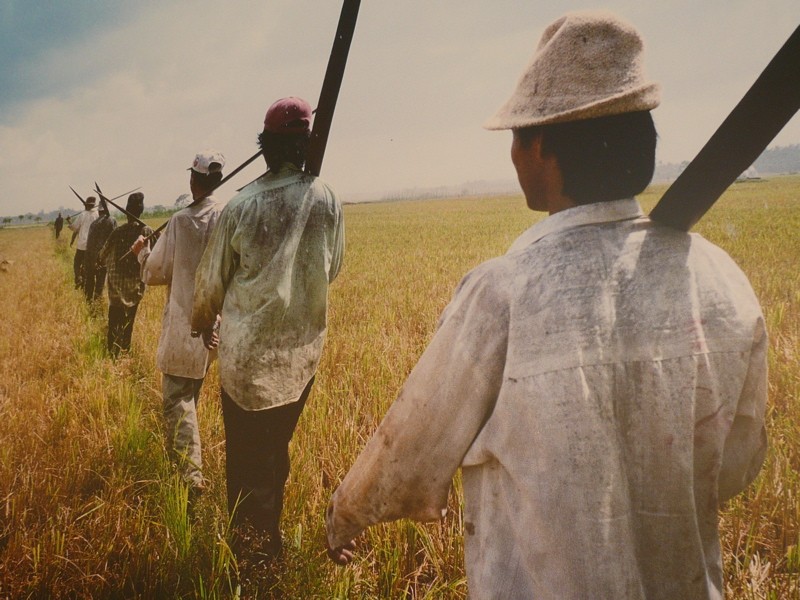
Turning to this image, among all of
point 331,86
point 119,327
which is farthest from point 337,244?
point 119,327

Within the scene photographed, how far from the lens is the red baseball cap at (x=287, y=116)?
2.09m

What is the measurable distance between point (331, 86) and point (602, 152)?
137 centimetres

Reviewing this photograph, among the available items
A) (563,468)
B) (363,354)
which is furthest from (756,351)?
(363,354)

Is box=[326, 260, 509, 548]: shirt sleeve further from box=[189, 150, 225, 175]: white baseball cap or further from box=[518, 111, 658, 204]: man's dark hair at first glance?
box=[189, 150, 225, 175]: white baseball cap

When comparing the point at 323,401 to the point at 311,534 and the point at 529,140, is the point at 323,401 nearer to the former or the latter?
the point at 311,534

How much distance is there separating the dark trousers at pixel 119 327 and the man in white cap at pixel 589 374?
5.67m

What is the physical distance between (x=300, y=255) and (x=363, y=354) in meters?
2.80

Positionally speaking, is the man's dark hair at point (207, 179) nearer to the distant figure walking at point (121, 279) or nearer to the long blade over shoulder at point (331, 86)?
the long blade over shoulder at point (331, 86)

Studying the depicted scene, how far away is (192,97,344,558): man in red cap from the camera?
2.04m

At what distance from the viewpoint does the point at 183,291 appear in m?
3.04

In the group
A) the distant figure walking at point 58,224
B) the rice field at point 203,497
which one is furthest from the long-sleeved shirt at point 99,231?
the distant figure walking at point 58,224

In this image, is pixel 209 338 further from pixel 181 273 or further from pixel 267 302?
pixel 181 273

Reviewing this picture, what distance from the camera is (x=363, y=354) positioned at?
4.85 m

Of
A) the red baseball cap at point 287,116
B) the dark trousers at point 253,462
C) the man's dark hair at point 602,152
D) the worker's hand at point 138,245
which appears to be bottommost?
the dark trousers at point 253,462
